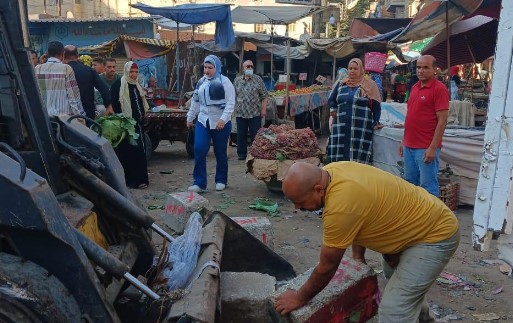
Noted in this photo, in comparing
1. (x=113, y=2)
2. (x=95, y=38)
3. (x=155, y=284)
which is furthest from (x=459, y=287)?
(x=113, y=2)

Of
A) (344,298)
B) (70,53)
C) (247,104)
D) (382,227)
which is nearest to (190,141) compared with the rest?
(247,104)

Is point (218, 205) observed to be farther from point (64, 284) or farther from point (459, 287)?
point (64, 284)

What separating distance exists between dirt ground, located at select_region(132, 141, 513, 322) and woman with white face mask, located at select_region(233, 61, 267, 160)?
0.96 metres

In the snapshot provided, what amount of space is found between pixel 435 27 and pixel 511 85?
265 inches

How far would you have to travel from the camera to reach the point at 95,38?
25.8m

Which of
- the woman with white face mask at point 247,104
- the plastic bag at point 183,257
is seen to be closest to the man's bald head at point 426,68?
the plastic bag at point 183,257

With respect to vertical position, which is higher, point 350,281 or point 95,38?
point 95,38

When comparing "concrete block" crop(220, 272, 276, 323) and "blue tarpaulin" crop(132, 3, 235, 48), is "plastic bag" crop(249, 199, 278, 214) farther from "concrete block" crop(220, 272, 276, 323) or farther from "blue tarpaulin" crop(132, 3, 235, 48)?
"blue tarpaulin" crop(132, 3, 235, 48)

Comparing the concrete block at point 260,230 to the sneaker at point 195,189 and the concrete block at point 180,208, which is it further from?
the sneaker at point 195,189

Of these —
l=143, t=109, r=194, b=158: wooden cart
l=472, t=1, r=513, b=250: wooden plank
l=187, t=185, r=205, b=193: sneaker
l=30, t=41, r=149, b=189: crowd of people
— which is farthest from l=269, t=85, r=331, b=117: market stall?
l=472, t=1, r=513, b=250: wooden plank

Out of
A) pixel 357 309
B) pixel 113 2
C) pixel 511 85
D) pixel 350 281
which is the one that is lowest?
pixel 357 309

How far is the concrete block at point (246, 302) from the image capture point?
350cm

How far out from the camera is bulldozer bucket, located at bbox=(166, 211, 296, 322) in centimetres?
297

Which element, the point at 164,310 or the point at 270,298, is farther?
the point at 270,298
